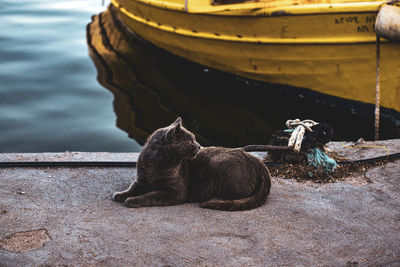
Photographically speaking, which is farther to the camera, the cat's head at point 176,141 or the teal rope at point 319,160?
the teal rope at point 319,160

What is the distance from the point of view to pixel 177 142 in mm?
2980

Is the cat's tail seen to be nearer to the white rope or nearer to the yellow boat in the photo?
the white rope

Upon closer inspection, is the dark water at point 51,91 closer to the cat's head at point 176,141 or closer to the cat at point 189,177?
the cat at point 189,177

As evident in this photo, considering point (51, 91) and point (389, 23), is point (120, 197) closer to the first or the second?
point (389, 23)

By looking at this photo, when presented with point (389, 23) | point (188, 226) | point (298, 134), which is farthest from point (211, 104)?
point (188, 226)

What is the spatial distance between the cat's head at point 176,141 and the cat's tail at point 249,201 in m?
0.35

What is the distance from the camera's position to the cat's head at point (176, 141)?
296 centimetres

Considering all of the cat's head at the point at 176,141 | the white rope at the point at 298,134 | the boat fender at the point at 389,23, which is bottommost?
the white rope at the point at 298,134

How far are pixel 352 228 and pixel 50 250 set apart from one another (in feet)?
5.71

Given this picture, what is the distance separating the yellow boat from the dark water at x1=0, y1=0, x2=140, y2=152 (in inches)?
74.4

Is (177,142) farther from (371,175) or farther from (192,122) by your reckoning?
(192,122)

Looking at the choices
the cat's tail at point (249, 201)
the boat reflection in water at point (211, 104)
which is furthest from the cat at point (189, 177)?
the boat reflection in water at point (211, 104)

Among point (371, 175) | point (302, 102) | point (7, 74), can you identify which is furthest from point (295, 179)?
point (7, 74)

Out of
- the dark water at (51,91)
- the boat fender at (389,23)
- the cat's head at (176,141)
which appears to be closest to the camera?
the cat's head at (176,141)
